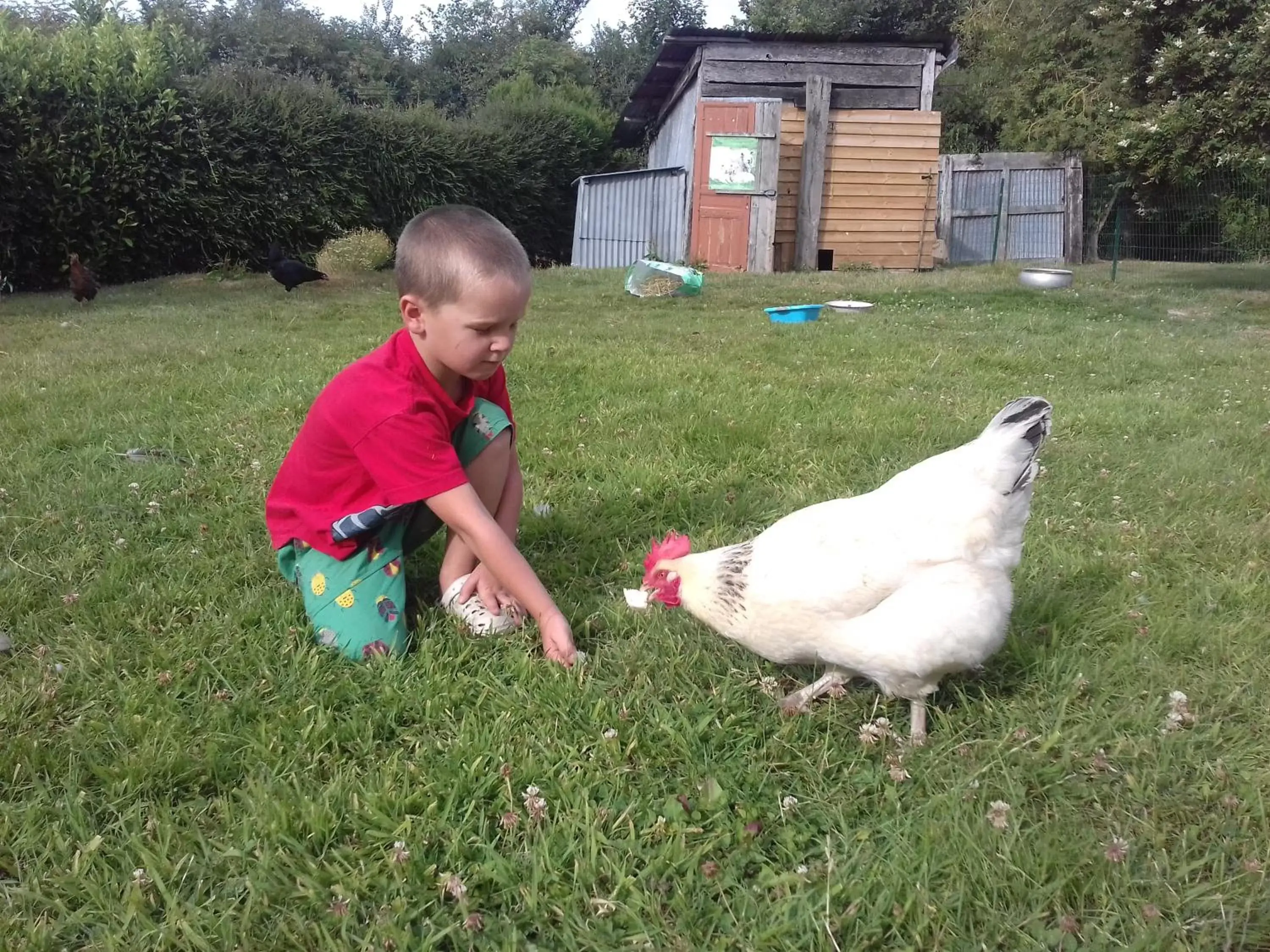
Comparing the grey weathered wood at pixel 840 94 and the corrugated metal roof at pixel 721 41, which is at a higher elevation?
the corrugated metal roof at pixel 721 41

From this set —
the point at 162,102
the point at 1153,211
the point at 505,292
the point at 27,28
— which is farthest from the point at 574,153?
the point at 505,292

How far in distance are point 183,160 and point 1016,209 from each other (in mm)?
16246

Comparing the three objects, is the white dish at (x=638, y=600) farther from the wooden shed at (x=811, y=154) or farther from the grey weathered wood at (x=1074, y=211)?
the grey weathered wood at (x=1074, y=211)

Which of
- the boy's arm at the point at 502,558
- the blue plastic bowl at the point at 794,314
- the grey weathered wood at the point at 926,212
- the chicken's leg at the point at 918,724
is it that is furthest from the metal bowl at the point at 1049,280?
the boy's arm at the point at 502,558

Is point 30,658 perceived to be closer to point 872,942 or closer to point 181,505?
point 181,505

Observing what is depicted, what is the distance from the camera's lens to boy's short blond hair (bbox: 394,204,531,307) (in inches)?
91.7

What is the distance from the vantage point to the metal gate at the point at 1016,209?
61.4ft

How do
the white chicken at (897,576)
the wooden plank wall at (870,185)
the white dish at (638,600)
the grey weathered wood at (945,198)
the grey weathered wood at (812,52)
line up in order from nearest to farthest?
the white chicken at (897,576) → the white dish at (638,600) → the wooden plank wall at (870,185) → the grey weathered wood at (812,52) → the grey weathered wood at (945,198)

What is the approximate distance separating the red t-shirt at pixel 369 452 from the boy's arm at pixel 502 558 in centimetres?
5

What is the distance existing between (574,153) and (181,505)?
17590 millimetres

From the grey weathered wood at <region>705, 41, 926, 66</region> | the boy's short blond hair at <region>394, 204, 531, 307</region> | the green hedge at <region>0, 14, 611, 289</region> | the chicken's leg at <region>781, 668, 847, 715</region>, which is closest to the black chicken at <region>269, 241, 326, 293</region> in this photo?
the green hedge at <region>0, 14, 611, 289</region>

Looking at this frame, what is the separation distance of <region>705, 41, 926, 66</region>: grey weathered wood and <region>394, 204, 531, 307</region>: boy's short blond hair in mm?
14629

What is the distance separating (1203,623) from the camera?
2590mm

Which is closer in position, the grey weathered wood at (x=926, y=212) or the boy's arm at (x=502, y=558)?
the boy's arm at (x=502, y=558)
